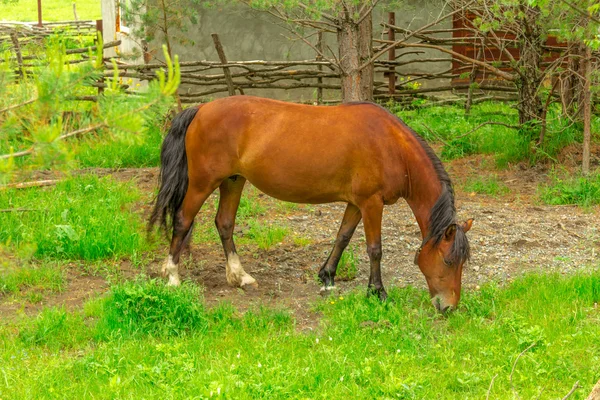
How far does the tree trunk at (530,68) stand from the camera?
906 cm

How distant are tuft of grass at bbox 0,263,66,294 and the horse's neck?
9.93 ft

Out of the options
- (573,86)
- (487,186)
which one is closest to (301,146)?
(487,186)

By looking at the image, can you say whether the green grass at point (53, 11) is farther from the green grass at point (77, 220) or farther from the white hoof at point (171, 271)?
the white hoof at point (171, 271)

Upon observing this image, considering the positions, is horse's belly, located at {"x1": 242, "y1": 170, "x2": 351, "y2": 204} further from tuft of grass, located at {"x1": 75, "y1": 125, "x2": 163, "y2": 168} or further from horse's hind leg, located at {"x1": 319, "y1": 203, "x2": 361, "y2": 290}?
tuft of grass, located at {"x1": 75, "y1": 125, "x2": 163, "y2": 168}

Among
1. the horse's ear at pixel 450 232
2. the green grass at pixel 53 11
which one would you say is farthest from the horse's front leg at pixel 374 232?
the green grass at pixel 53 11

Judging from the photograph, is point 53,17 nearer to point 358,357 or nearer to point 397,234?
point 397,234

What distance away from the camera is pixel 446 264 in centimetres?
576

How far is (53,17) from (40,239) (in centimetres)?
2754

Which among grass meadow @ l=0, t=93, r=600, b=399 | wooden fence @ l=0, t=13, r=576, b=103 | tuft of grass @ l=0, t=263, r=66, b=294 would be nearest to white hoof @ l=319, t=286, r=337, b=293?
grass meadow @ l=0, t=93, r=600, b=399

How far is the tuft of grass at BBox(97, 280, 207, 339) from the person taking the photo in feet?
17.7

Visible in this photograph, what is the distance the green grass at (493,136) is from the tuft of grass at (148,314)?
4.59 meters

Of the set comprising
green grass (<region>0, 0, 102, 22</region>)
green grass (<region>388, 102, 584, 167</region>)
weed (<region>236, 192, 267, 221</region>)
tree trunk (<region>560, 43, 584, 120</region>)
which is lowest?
weed (<region>236, 192, 267, 221</region>)

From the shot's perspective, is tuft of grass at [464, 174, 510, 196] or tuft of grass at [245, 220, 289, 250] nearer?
tuft of grass at [245, 220, 289, 250]

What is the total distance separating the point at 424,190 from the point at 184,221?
6.80 ft
